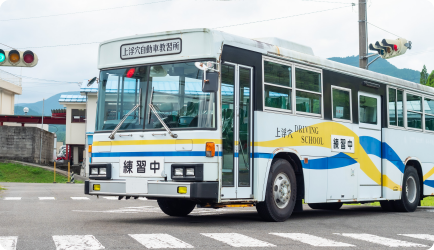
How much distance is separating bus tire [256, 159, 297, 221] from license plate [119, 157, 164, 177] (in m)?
2.02

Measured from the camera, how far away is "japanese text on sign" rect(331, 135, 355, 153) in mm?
12039

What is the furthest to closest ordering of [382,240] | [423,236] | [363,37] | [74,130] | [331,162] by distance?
[74,130], [363,37], [331,162], [423,236], [382,240]

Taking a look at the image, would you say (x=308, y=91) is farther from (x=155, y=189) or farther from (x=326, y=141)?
(x=155, y=189)

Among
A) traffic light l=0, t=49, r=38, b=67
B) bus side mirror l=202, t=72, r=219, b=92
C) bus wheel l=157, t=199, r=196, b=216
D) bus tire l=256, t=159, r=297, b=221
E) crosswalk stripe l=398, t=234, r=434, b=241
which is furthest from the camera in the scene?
traffic light l=0, t=49, r=38, b=67

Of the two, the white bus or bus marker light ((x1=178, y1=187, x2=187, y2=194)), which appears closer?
bus marker light ((x1=178, y1=187, x2=187, y2=194))

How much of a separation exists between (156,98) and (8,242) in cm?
346

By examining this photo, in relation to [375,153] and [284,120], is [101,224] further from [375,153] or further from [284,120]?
[375,153]

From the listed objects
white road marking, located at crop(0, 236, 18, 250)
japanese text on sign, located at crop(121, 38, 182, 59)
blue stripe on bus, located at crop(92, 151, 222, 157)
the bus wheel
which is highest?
japanese text on sign, located at crop(121, 38, 182, 59)

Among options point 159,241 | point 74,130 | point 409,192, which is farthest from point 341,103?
point 74,130

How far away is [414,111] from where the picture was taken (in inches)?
595

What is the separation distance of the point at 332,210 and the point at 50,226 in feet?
26.8

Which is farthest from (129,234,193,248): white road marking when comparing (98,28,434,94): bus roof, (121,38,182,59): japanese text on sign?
(121,38,182,59): japanese text on sign

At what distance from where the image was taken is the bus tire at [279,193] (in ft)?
33.6

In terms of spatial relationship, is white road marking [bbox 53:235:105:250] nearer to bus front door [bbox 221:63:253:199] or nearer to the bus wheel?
bus front door [bbox 221:63:253:199]
